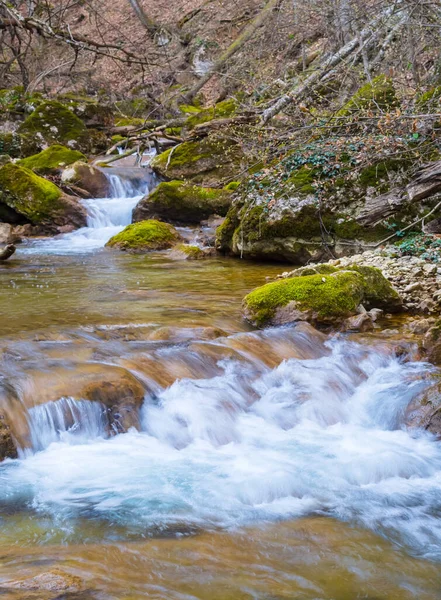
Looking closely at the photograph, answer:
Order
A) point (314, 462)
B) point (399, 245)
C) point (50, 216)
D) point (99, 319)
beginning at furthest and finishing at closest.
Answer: point (50, 216) → point (399, 245) → point (99, 319) → point (314, 462)

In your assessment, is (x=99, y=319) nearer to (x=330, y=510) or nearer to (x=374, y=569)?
(x=330, y=510)

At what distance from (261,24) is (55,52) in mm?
7329

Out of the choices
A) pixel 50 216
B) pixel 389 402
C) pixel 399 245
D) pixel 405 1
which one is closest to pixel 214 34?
pixel 50 216

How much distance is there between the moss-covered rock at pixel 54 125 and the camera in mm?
19906

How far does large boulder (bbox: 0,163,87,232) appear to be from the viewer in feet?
47.8

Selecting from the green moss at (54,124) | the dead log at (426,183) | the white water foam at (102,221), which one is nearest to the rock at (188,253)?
the white water foam at (102,221)

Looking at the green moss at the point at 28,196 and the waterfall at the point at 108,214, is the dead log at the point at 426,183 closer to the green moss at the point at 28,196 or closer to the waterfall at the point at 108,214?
the waterfall at the point at 108,214

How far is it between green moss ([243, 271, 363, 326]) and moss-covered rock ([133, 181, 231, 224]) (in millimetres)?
7591

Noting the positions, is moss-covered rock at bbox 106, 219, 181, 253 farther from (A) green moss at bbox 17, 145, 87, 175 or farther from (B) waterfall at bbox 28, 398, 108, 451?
(B) waterfall at bbox 28, 398, 108, 451

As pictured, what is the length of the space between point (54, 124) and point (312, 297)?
52.7 feet

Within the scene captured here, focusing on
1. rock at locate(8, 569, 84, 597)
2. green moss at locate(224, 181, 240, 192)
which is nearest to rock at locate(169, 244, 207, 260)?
green moss at locate(224, 181, 240, 192)

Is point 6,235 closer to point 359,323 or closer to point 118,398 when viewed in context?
point 359,323

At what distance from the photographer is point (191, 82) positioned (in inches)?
1111

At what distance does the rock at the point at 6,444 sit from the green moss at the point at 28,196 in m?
11.3
